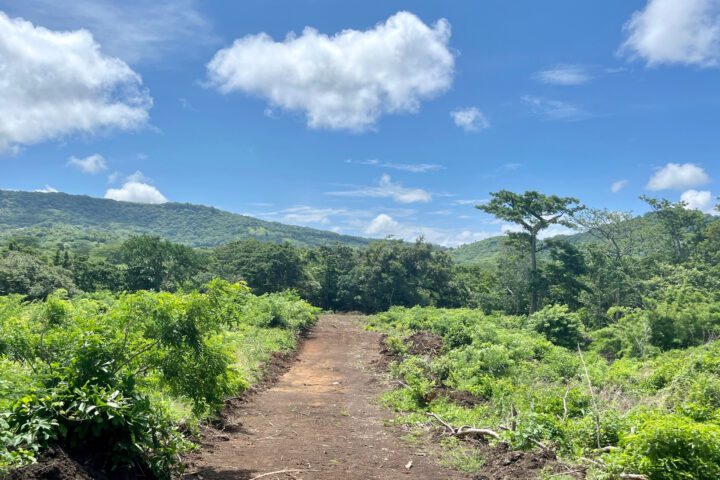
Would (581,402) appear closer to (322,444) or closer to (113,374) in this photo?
(322,444)

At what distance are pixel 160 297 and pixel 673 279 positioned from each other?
1657 inches

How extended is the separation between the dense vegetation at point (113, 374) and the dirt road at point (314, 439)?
1.23 meters

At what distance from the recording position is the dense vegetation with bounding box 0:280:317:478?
14.8 ft

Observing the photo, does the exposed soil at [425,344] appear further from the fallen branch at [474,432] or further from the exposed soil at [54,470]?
the exposed soil at [54,470]

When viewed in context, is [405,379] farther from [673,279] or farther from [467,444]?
[673,279]

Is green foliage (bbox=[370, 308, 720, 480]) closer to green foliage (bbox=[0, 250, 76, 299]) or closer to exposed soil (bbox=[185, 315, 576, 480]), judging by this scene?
exposed soil (bbox=[185, 315, 576, 480])

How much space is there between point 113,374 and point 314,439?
455 cm

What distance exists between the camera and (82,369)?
5.01 metres

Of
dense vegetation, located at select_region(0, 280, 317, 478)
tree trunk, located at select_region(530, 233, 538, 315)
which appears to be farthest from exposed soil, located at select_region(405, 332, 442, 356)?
tree trunk, located at select_region(530, 233, 538, 315)

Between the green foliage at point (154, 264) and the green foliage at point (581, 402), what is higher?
the green foliage at point (154, 264)

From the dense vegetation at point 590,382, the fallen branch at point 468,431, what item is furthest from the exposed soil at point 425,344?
the fallen branch at point 468,431

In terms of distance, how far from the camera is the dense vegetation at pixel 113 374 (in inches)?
178

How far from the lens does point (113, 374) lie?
16.9 ft

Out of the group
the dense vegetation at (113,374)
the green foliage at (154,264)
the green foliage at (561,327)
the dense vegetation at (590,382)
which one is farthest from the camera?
the green foliage at (154,264)
